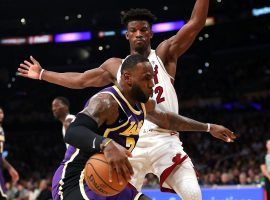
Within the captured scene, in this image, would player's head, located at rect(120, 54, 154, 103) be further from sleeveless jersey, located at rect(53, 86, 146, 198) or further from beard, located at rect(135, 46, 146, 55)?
beard, located at rect(135, 46, 146, 55)

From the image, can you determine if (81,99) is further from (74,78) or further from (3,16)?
(74,78)

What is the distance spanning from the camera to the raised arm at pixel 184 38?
426 centimetres

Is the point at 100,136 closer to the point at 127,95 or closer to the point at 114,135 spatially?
the point at 114,135

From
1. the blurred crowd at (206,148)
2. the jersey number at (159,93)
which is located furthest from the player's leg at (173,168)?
the blurred crowd at (206,148)

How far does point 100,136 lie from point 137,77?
50 centimetres

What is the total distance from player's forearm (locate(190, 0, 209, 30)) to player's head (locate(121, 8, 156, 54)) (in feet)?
1.26

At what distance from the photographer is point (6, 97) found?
22.7 meters

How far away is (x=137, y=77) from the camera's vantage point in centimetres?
299

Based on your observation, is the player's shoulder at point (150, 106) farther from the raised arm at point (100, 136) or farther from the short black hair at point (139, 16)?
the short black hair at point (139, 16)

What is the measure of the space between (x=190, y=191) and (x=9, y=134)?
19.8 metres

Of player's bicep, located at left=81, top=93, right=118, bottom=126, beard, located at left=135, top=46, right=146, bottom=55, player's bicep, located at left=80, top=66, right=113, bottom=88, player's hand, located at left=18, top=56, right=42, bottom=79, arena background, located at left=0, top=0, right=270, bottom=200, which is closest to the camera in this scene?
player's bicep, located at left=81, top=93, right=118, bottom=126

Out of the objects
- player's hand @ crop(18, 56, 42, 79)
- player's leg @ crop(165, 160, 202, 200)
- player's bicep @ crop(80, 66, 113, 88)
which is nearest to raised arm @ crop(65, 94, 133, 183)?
player's leg @ crop(165, 160, 202, 200)

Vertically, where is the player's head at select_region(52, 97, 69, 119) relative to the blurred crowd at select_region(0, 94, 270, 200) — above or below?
above

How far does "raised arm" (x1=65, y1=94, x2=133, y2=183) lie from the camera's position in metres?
2.56
